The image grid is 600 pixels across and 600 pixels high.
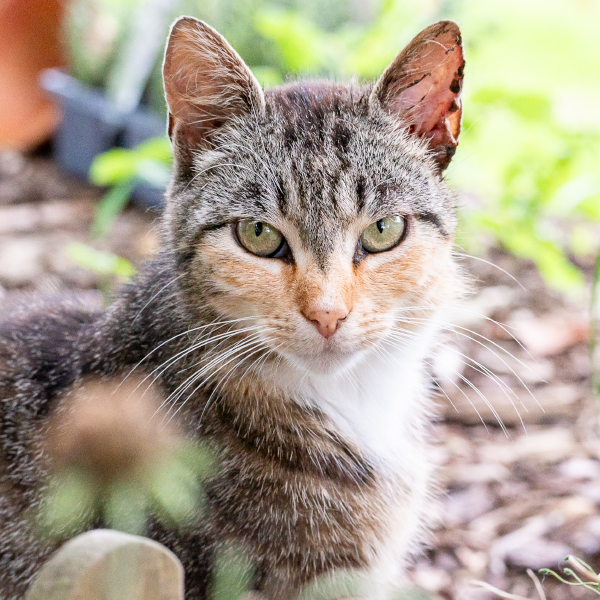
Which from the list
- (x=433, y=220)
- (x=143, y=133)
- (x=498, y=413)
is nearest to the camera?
(x=433, y=220)

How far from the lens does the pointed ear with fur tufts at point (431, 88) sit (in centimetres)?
209

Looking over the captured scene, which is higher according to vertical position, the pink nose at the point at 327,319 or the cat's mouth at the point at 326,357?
the pink nose at the point at 327,319

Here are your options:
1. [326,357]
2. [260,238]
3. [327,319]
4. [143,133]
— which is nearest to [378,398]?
[326,357]

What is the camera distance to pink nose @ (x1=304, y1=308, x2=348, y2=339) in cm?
190

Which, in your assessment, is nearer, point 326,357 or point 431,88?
point 326,357

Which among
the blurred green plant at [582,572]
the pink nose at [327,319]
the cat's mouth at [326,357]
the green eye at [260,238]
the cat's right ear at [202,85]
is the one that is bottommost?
the blurred green plant at [582,572]

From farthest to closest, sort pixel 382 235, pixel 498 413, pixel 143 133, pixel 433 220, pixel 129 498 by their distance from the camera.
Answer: pixel 143 133 → pixel 498 413 → pixel 433 220 → pixel 382 235 → pixel 129 498

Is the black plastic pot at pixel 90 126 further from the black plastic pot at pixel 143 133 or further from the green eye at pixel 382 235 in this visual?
the green eye at pixel 382 235

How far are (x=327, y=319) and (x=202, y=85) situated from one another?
2.71 feet

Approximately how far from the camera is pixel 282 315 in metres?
1.98

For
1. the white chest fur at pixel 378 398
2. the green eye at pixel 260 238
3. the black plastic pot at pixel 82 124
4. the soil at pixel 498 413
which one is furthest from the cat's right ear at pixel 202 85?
the black plastic pot at pixel 82 124

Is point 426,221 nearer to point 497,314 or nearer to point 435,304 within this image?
point 435,304

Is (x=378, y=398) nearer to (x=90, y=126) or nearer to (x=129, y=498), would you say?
(x=129, y=498)

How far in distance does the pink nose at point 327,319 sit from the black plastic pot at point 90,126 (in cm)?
367
